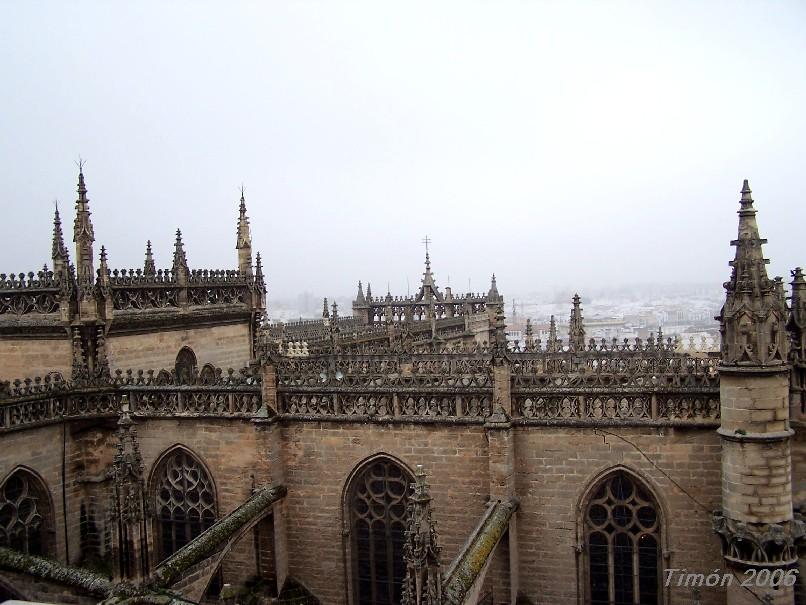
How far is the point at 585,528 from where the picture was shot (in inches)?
697

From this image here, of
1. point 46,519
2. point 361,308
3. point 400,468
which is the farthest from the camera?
point 361,308

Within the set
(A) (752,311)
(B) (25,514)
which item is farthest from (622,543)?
(B) (25,514)

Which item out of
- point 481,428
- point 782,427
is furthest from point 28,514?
point 782,427

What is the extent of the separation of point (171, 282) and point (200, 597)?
41.9ft

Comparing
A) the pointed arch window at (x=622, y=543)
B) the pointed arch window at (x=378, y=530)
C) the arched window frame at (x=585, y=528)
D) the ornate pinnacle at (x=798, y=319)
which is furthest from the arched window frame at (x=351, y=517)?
the ornate pinnacle at (x=798, y=319)

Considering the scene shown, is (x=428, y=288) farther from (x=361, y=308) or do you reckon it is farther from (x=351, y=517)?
(x=351, y=517)

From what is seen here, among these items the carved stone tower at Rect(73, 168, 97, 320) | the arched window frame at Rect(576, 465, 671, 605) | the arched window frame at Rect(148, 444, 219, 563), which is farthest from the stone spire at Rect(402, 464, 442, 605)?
the carved stone tower at Rect(73, 168, 97, 320)

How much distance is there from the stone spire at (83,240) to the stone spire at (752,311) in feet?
55.2

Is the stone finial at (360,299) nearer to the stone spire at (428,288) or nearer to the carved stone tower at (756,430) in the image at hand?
the stone spire at (428,288)

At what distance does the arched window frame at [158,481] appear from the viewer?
20.4 meters

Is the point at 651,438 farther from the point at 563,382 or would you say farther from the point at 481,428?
the point at 481,428

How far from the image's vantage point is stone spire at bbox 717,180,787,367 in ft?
49.5

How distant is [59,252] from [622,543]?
55.9 ft

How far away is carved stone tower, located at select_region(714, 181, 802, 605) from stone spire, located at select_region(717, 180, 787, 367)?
0.02 metres
